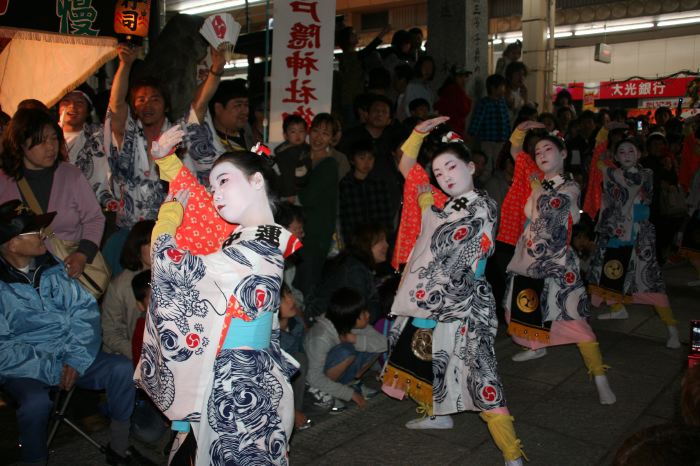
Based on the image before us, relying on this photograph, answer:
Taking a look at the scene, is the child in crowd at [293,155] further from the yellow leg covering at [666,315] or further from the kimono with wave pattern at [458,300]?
the yellow leg covering at [666,315]

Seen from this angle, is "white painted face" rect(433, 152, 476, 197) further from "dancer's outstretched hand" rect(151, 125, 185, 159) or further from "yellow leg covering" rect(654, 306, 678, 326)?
"yellow leg covering" rect(654, 306, 678, 326)

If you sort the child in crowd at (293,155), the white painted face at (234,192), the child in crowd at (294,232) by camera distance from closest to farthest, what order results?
the white painted face at (234,192) < the child in crowd at (294,232) < the child in crowd at (293,155)

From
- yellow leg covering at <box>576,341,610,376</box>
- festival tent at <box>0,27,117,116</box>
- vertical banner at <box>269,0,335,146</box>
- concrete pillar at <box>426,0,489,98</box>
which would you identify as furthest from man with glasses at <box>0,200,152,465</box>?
concrete pillar at <box>426,0,489,98</box>

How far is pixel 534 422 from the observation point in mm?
4418

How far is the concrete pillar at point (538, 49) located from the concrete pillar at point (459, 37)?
17.5ft

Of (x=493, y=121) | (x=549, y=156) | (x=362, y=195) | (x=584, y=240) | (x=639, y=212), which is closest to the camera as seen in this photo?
(x=549, y=156)

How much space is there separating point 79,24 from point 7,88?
1.00 meters

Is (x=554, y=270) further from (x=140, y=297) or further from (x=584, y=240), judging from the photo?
(x=140, y=297)

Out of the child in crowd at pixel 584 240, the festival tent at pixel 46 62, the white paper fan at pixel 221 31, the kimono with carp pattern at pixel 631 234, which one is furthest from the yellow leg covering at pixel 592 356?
the festival tent at pixel 46 62

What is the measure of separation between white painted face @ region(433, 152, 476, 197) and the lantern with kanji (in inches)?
136

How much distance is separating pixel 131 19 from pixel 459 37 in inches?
193

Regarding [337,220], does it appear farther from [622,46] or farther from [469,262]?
[622,46]

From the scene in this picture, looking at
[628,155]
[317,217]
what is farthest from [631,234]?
[317,217]

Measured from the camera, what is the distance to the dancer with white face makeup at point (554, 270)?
4691 mm
